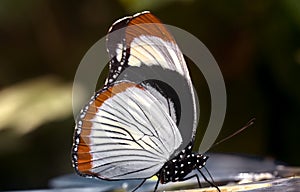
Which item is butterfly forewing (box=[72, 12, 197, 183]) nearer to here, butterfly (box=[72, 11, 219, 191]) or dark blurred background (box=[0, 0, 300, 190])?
butterfly (box=[72, 11, 219, 191])

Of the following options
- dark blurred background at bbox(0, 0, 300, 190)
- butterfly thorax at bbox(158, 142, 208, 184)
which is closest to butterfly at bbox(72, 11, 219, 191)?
butterfly thorax at bbox(158, 142, 208, 184)

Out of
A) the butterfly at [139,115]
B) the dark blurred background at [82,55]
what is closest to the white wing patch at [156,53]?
the butterfly at [139,115]

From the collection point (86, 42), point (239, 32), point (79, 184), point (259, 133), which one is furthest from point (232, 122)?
point (79, 184)

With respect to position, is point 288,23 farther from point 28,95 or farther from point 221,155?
point 28,95

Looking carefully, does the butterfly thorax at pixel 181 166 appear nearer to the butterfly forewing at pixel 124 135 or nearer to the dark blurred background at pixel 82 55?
the butterfly forewing at pixel 124 135

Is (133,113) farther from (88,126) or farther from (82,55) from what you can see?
(82,55)

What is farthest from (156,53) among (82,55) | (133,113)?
(82,55)
